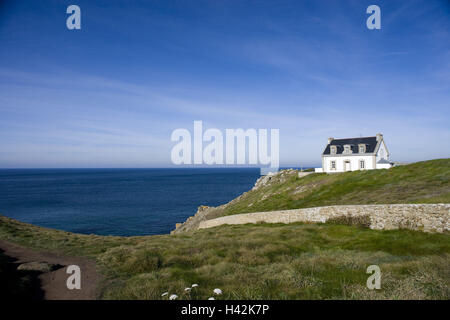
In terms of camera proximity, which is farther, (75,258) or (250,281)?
(75,258)

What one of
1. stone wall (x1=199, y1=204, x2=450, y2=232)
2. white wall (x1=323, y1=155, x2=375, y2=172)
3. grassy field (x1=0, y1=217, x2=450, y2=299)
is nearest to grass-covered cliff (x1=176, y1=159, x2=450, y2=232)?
stone wall (x1=199, y1=204, x2=450, y2=232)

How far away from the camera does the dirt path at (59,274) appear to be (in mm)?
8723

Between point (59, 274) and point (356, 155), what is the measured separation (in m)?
48.8

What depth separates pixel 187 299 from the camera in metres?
7.97

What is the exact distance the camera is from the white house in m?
45.9

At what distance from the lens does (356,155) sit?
1861 inches

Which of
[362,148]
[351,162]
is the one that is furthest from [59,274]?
[362,148]

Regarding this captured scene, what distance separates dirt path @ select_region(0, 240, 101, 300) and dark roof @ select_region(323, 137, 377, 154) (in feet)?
157

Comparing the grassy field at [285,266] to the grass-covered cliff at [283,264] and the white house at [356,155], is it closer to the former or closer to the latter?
the grass-covered cliff at [283,264]

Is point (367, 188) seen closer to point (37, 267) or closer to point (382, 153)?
point (382, 153)

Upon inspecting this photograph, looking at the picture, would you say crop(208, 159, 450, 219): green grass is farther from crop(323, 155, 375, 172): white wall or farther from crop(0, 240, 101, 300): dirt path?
crop(0, 240, 101, 300): dirt path
